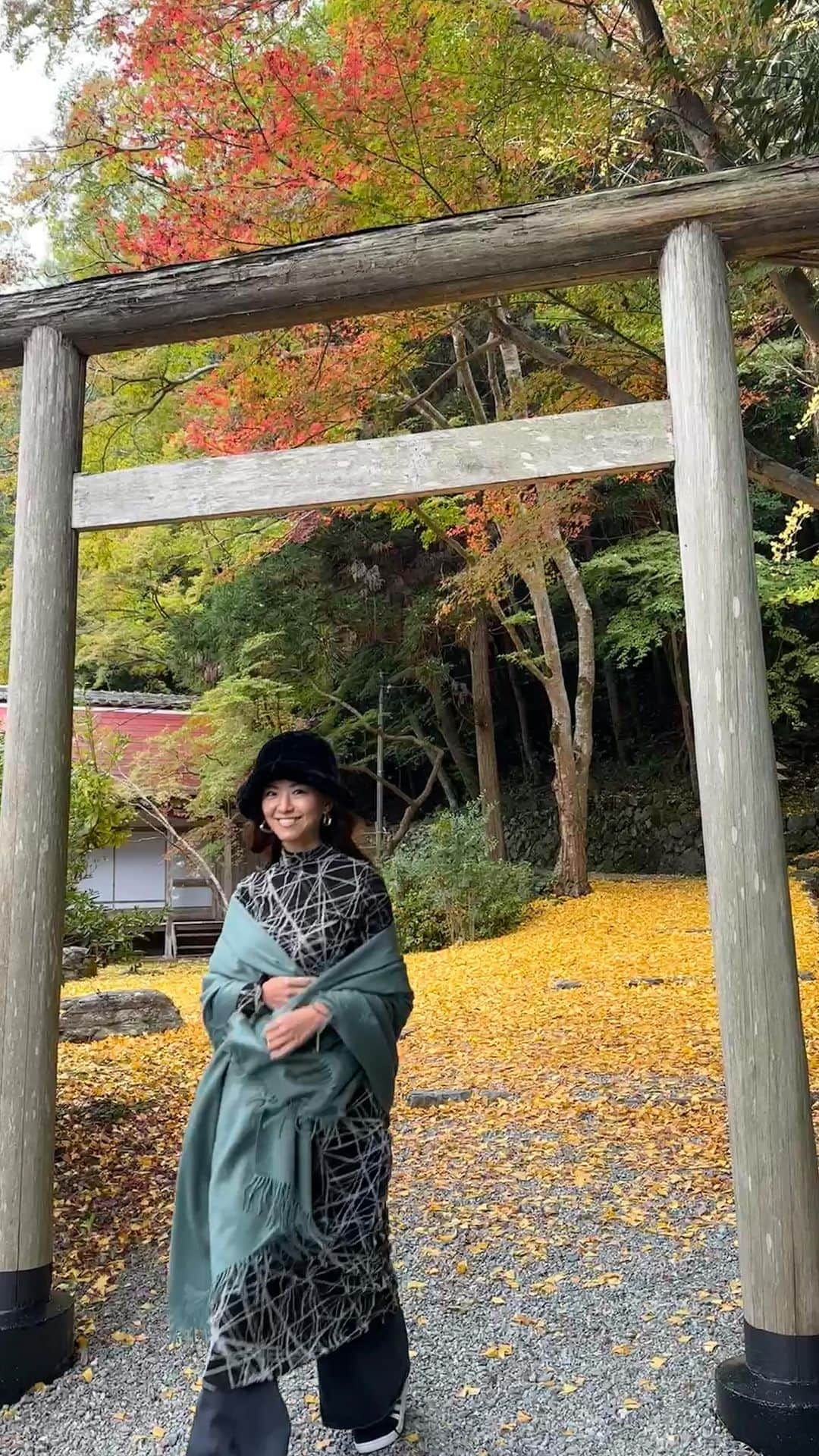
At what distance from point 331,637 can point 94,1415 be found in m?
12.1

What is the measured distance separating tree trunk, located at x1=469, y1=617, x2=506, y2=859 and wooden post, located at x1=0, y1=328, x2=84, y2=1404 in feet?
33.4

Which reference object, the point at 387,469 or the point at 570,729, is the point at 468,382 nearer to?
the point at 570,729

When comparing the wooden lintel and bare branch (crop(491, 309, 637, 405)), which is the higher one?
bare branch (crop(491, 309, 637, 405))

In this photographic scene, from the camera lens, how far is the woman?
1.98 m

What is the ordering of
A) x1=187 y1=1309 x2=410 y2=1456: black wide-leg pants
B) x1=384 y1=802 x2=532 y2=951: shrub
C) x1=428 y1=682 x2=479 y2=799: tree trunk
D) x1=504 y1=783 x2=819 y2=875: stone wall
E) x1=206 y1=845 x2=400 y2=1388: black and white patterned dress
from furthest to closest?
1. x1=428 y1=682 x2=479 y2=799: tree trunk
2. x1=504 y1=783 x2=819 y2=875: stone wall
3. x1=384 y1=802 x2=532 y2=951: shrub
4. x1=187 y1=1309 x2=410 y2=1456: black wide-leg pants
5. x1=206 y1=845 x2=400 y2=1388: black and white patterned dress

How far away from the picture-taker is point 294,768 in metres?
2.26

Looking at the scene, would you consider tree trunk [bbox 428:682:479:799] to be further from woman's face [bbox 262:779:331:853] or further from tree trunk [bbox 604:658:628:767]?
woman's face [bbox 262:779:331:853]

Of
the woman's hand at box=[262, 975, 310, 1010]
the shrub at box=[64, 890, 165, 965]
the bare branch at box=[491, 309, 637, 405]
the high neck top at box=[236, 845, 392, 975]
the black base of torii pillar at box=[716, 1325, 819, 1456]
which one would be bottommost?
the black base of torii pillar at box=[716, 1325, 819, 1456]

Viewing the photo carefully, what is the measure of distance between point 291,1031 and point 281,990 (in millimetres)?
94

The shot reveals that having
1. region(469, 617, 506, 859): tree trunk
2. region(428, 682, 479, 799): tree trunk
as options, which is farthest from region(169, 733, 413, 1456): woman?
region(428, 682, 479, 799): tree trunk

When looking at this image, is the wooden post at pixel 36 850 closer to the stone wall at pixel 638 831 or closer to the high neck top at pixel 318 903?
the high neck top at pixel 318 903

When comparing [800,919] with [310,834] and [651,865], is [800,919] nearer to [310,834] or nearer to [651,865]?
[651,865]

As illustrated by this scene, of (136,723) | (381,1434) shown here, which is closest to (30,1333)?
(381,1434)

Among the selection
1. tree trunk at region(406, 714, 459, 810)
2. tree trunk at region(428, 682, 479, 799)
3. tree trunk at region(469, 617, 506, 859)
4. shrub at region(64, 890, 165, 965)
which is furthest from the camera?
tree trunk at region(428, 682, 479, 799)
